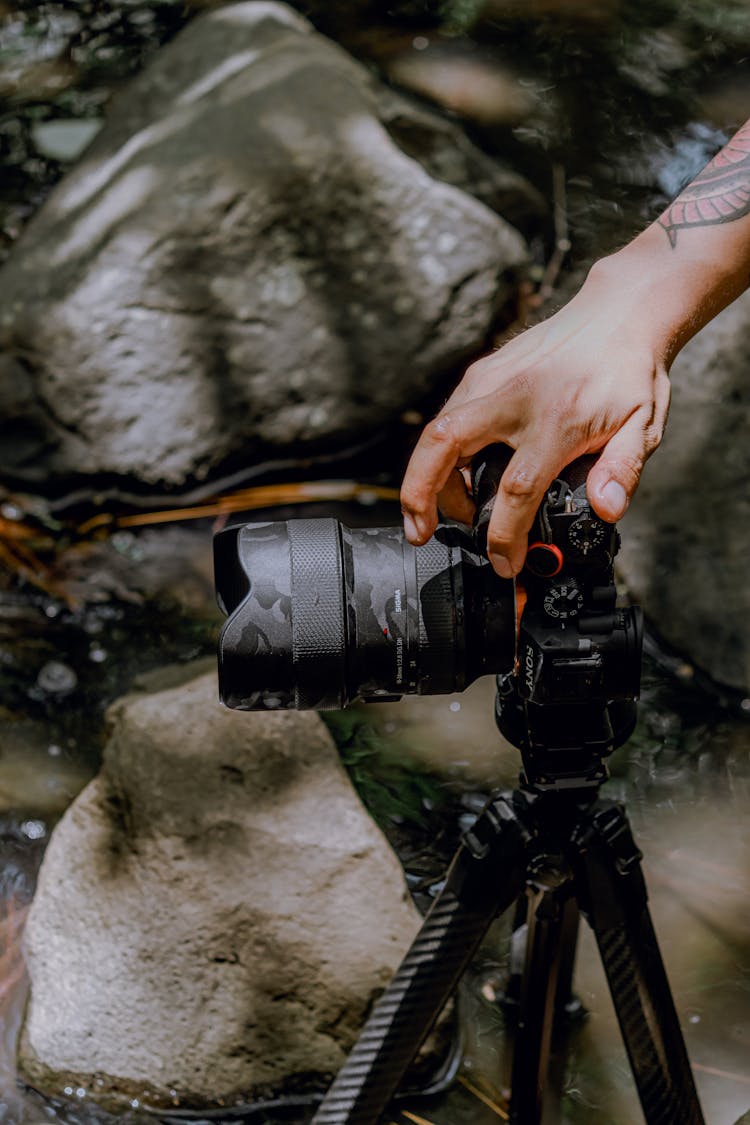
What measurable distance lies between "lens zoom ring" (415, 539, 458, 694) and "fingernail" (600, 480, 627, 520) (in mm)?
188

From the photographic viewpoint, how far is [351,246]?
254cm

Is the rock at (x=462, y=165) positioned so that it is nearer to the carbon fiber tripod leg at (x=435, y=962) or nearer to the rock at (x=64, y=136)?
the rock at (x=64, y=136)

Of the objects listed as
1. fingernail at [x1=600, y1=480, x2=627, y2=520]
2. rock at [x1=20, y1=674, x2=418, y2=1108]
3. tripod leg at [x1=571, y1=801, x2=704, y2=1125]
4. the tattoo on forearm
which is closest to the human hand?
fingernail at [x1=600, y1=480, x2=627, y2=520]

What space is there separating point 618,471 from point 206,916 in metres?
0.91

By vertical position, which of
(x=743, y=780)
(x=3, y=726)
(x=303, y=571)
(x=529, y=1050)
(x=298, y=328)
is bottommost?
(x=743, y=780)

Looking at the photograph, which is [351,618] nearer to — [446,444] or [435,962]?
[446,444]

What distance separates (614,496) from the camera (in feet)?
3.13

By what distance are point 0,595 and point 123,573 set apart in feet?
0.83

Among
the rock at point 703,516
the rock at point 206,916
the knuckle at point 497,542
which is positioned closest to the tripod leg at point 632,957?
the knuckle at point 497,542

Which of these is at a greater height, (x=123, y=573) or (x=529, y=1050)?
(x=529, y=1050)

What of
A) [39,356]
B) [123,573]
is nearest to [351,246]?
[39,356]

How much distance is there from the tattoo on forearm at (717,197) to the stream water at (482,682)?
3.40ft

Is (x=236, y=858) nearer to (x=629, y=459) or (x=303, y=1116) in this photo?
(x=303, y=1116)

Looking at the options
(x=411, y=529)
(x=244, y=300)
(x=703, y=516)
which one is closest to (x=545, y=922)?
(x=411, y=529)
